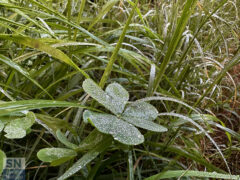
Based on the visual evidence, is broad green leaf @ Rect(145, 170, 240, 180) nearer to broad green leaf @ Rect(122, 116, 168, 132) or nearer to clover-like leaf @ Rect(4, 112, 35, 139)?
broad green leaf @ Rect(122, 116, 168, 132)

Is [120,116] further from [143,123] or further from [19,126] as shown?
[19,126]

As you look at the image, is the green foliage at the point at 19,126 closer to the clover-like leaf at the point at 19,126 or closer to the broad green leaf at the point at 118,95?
the clover-like leaf at the point at 19,126

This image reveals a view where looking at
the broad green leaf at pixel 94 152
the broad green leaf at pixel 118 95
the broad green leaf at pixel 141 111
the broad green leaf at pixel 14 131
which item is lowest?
the broad green leaf at pixel 94 152

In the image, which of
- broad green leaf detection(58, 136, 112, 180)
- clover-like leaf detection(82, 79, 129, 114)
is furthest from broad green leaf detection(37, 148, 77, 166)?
clover-like leaf detection(82, 79, 129, 114)

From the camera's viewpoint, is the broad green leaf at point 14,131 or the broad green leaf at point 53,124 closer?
the broad green leaf at point 14,131

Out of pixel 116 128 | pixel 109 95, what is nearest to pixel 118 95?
pixel 109 95

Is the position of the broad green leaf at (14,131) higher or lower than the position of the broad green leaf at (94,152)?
higher

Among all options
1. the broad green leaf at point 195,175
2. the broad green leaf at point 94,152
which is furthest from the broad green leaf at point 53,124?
the broad green leaf at point 195,175
